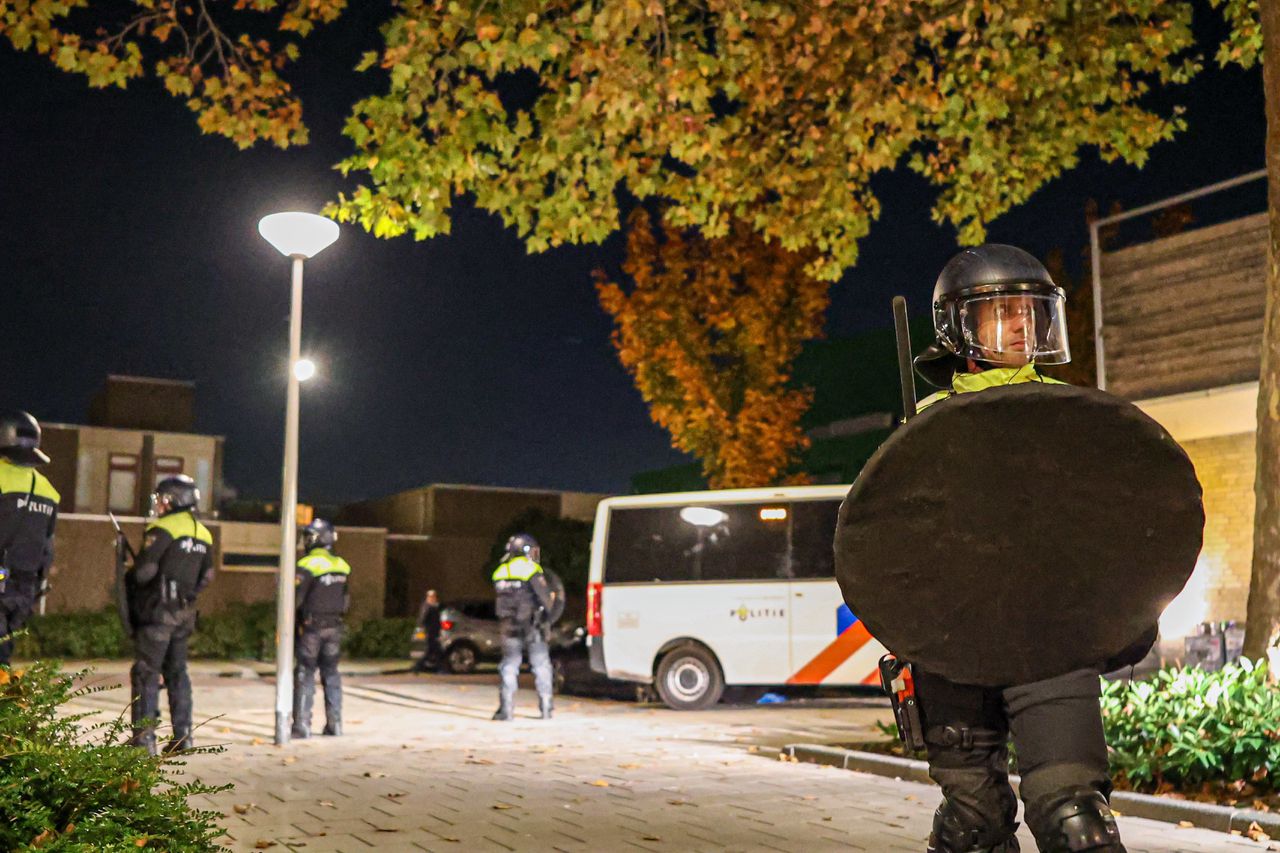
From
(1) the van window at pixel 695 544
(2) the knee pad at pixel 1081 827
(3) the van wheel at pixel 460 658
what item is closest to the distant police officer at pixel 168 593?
(2) the knee pad at pixel 1081 827

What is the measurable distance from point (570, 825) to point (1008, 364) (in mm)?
4117

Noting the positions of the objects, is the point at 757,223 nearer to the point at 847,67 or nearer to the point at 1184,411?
the point at 847,67

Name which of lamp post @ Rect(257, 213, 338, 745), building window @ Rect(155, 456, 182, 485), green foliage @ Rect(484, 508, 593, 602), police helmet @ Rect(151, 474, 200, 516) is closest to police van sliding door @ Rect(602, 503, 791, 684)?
lamp post @ Rect(257, 213, 338, 745)

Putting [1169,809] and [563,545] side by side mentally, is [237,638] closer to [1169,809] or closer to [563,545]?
[563,545]

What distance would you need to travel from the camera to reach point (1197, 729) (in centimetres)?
745

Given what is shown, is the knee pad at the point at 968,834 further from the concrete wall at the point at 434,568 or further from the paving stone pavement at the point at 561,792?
the concrete wall at the point at 434,568

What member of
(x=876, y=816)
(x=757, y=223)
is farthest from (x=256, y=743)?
(x=757, y=223)

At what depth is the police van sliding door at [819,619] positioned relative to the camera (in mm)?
15891

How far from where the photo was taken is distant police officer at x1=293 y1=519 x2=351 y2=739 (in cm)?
1188

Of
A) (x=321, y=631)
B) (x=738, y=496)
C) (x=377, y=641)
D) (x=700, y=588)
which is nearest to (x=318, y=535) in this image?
(x=321, y=631)

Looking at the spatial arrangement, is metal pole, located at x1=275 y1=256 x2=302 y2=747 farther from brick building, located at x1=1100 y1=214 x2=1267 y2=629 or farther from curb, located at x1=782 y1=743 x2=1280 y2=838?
brick building, located at x1=1100 y1=214 x2=1267 y2=629

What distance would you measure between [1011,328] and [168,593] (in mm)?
7273

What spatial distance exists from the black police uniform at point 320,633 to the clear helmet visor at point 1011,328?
349 inches

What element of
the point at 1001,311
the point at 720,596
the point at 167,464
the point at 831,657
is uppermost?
the point at 167,464
